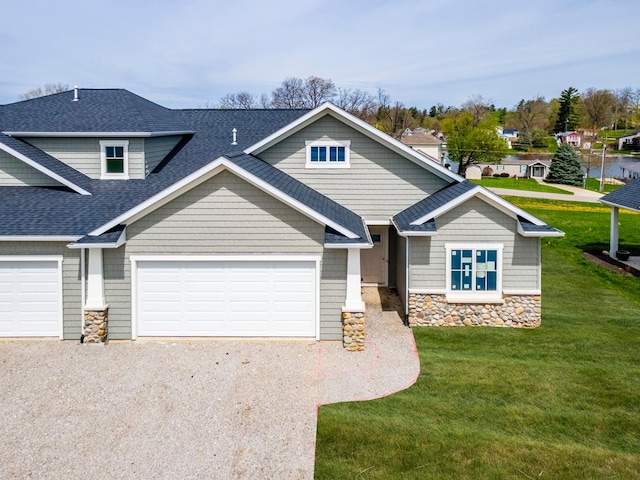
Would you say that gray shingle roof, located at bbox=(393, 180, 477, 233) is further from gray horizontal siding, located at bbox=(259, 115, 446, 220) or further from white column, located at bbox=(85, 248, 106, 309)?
white column, located at bbox=(85, 248, 106, 309)

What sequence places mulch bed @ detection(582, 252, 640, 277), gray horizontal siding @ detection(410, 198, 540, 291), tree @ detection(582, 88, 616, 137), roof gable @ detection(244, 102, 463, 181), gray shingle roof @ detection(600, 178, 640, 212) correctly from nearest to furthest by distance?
gray horizontal siding @ detection(410, 198, 540, 291), roof gable @ detection(244, 102, 463, 181), mulch bed @ detection(582, 252, 640, 277), gray shingle roof @ detection(600, 178, 640, 212), tree @ detection(582, 88, 616, 137)

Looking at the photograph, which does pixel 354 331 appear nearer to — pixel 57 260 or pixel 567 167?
pixel 57 260

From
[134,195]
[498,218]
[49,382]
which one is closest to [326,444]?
[49,382]

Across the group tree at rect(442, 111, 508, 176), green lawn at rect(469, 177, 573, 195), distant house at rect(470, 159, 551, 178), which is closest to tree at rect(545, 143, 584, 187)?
green lawn at rect(469, 177, 573, 195)

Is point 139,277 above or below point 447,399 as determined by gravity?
above

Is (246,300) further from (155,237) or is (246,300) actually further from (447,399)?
(447,399)

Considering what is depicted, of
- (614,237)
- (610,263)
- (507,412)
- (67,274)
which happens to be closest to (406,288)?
(507,412)
